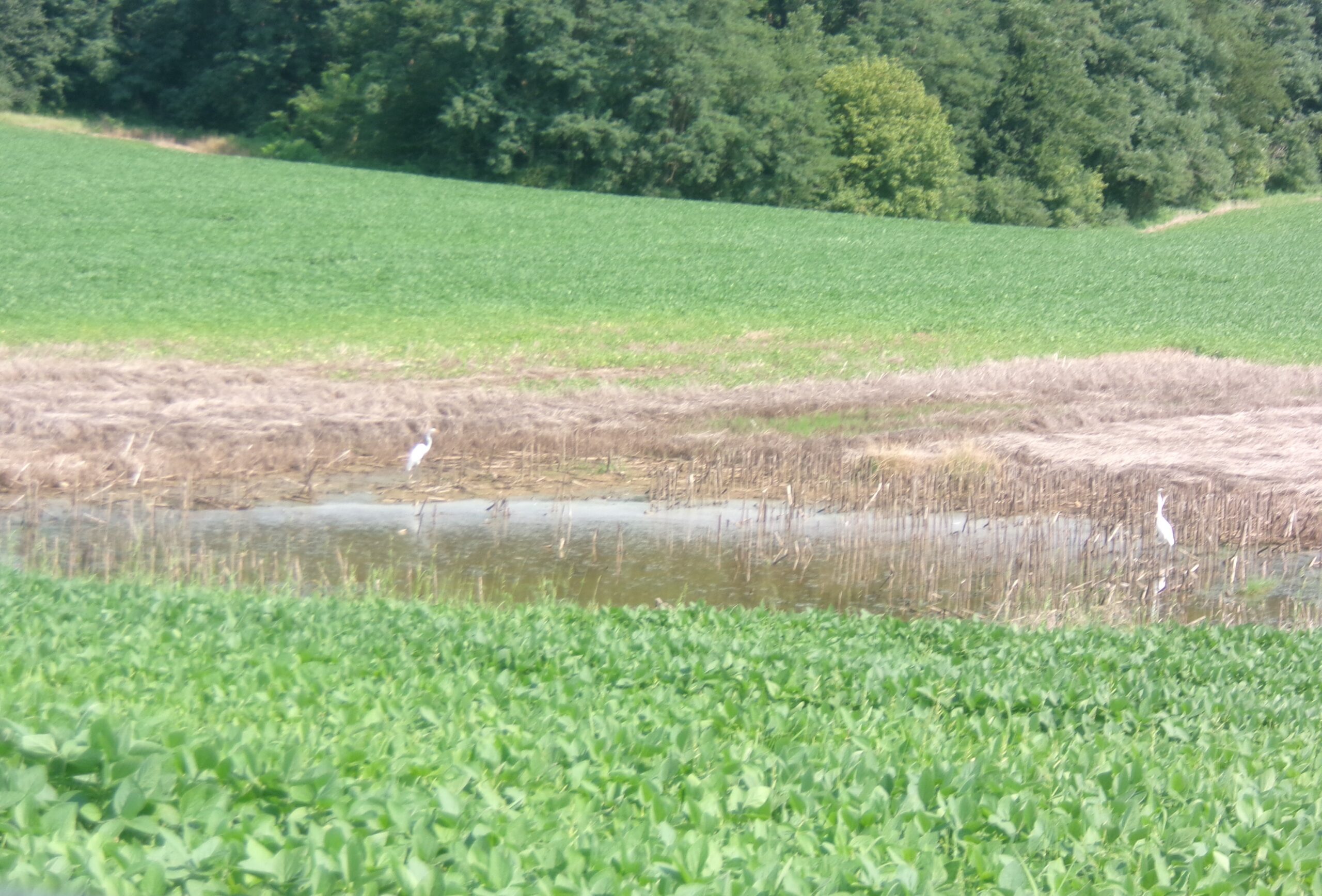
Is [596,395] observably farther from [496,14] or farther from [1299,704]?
[496,14]

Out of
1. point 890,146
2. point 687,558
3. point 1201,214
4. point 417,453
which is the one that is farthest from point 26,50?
point 687,558

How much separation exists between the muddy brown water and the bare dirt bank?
45.9 inches

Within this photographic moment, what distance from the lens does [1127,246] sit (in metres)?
40.9

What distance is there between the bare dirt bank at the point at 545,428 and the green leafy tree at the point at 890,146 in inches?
1477

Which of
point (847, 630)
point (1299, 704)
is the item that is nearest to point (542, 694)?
point (847, 630)

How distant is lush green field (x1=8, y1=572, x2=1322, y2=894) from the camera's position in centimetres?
368

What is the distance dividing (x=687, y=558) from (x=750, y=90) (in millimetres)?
43923

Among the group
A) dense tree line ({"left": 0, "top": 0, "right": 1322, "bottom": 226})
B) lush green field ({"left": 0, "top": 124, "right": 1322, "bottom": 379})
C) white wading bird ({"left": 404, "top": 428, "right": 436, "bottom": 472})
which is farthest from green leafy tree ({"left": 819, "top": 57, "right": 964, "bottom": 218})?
white wading bird ({"left": 404, "top": 428, "right": 436, "bottom": 472})

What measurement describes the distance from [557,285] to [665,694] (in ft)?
69.4

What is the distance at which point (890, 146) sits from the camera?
5594 cm

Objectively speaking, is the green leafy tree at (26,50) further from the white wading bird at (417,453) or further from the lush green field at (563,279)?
the white wading bird at (417,453)

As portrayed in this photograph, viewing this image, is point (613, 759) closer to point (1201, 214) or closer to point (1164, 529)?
point (1164, 529)

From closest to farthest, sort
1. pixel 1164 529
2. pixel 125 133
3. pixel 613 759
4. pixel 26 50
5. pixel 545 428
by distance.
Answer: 1. pixel 613 759
2. pixel 1164 529
3. pixel 545 428
4. pixel 125 133
5. pixel 26 50

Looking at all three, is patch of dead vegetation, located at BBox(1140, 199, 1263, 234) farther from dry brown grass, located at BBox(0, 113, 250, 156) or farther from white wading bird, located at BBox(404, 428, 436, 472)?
white wading bird, located at BBox(404, 428, 436, 472)
